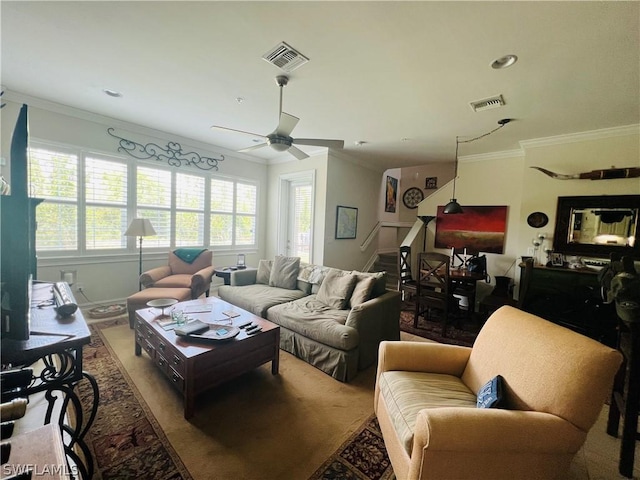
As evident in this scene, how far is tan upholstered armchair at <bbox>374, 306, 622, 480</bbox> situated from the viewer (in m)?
1.06

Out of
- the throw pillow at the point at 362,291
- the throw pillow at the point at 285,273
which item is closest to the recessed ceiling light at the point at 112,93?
the throw pillow at the point at 285,273

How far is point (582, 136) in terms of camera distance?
3.46 m

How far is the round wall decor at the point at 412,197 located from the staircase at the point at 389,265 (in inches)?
82.2

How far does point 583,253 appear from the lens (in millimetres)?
3533

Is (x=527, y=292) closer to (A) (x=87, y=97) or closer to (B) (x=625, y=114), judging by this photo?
(B) (x=625, y=114)

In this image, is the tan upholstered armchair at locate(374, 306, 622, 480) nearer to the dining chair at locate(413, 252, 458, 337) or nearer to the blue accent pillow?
the blue accent pillow

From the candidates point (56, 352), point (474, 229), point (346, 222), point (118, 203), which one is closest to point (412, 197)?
point (474, 229)

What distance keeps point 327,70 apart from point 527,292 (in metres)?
3.66

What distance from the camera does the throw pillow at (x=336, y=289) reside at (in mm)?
2916

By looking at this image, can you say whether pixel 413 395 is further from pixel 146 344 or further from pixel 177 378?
pixel 146 344

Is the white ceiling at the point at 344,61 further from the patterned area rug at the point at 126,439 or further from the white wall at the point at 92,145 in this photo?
the patterned area rug at the point at 126,439

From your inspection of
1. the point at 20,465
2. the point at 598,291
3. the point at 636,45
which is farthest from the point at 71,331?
the point at 598,291

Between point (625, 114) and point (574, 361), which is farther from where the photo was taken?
point (625, 114)

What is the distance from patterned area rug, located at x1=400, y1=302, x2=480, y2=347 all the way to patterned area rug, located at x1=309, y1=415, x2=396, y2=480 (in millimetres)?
1833
